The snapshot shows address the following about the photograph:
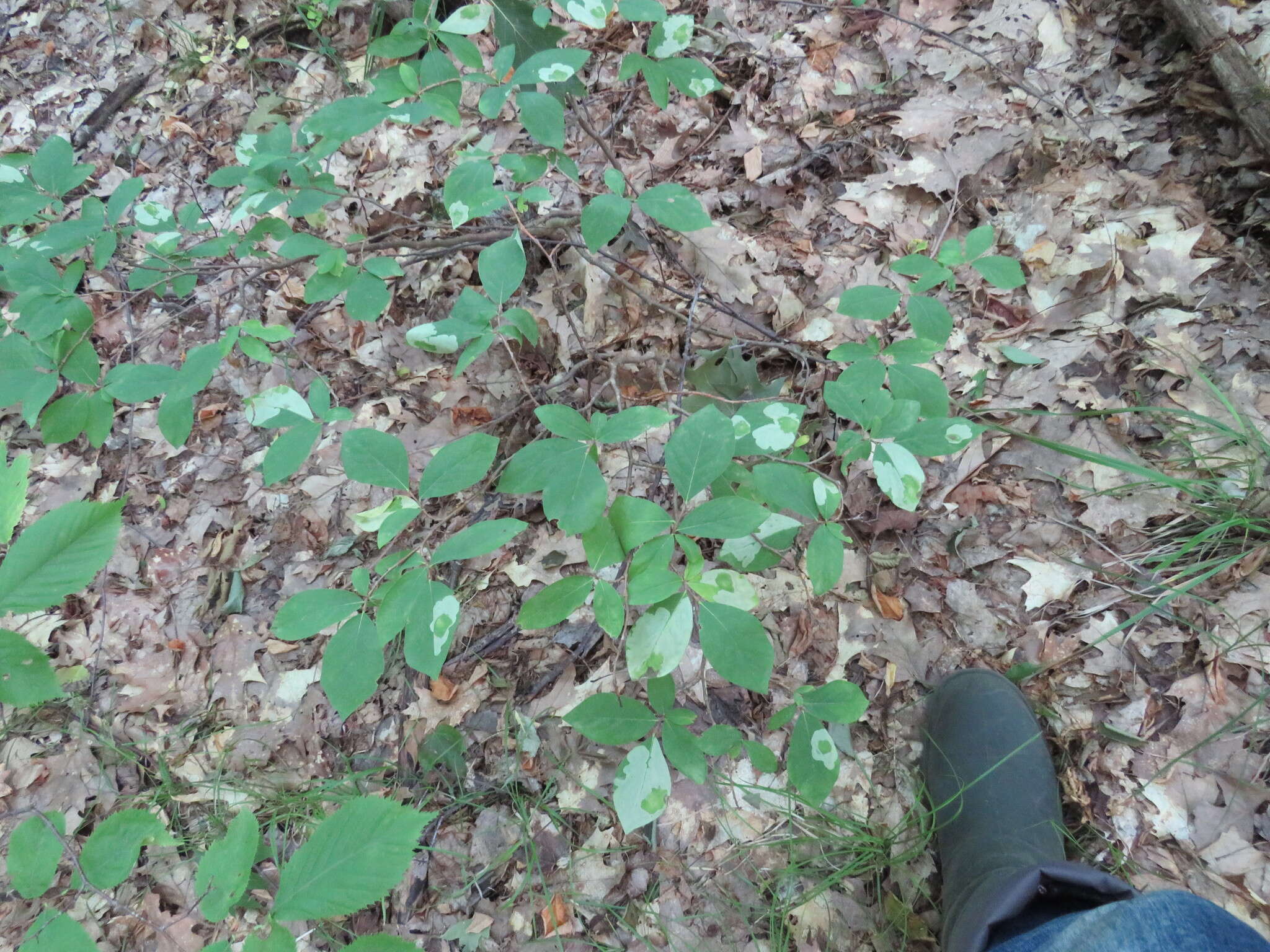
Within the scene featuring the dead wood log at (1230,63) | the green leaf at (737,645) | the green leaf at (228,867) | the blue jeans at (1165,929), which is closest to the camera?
the green leaf at (228,867)

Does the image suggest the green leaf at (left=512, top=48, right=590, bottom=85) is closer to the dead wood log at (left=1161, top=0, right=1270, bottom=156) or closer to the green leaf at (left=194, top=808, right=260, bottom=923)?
the green leaf at (left=194, top=808, right=260, bottom=923)

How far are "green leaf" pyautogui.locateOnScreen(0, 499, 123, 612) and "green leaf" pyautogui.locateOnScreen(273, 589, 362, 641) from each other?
332 mm

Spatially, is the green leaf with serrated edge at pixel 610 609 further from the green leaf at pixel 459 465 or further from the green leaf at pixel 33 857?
the green leaf at pixel 33 857

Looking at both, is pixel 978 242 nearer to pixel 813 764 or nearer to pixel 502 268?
pixel 502 268

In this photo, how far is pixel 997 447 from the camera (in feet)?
6.06

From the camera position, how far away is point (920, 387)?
1331 millimetres

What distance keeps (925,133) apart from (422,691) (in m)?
2.40

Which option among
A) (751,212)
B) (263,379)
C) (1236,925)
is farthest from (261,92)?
(1236,925)

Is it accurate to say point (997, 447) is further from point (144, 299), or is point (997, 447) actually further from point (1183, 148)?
point (144, 299)

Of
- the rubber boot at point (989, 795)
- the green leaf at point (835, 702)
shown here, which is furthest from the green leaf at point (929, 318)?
the rubber boot at point (989, 795)

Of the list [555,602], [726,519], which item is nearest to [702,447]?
[726,519]

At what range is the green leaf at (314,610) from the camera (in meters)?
1.06

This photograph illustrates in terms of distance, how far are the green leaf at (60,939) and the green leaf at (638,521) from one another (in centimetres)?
75

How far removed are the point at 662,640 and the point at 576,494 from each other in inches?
10.5
